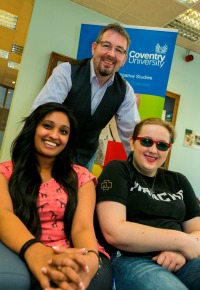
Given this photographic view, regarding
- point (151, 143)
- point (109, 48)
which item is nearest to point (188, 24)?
point (109, 48)

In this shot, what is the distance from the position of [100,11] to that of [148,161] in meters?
3.07

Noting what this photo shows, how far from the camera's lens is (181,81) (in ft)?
14.2

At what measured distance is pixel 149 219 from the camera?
126cm

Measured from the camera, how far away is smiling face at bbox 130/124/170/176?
135 cm

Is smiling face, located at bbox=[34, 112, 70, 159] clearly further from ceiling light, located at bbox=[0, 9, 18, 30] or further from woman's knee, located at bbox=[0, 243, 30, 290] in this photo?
ceiling light, located at bbox=[0, 9, 18, 30]

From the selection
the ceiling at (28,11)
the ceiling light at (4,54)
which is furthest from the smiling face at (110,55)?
the ceiling light at (4,54)

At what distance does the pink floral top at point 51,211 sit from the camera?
3.68 ft

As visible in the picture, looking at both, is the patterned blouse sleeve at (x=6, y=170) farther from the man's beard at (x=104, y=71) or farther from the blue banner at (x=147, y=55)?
the blue banner at (x=147, y=55)

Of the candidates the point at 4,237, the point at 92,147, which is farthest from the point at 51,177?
the point at 92,147

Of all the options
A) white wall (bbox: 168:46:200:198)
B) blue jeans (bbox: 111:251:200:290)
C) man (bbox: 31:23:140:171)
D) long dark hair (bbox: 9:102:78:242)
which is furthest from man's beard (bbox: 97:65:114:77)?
white wall (bbox: 168:46:200:198)

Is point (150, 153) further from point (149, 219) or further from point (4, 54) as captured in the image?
point (4, 54)

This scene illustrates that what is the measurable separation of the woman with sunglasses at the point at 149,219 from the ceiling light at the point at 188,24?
9.16ft

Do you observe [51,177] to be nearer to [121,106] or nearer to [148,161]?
[148,161]

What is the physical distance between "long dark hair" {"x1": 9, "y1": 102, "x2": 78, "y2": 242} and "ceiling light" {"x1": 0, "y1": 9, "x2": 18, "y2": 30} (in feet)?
8.46
